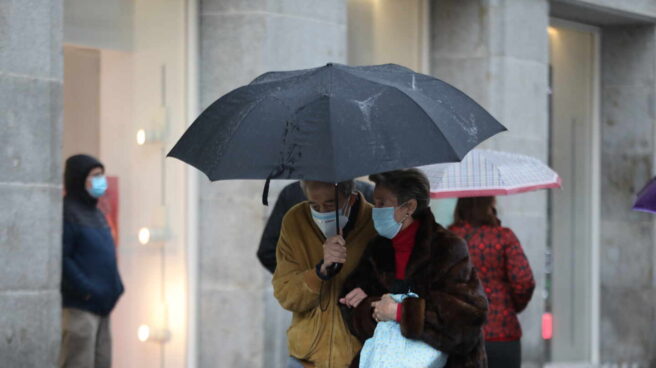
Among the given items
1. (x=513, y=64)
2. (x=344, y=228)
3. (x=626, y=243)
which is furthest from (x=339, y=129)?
(x=626, y=243)

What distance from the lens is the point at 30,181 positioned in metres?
7.15

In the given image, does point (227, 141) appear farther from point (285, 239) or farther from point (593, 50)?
point (593, 50)

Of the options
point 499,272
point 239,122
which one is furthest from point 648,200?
point 239,122

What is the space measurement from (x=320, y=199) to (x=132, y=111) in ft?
13.2

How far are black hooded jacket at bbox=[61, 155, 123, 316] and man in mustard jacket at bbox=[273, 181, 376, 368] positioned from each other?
3.09 m

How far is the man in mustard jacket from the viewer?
5020 millimetres

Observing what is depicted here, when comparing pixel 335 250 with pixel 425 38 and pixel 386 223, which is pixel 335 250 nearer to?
pixel 386 223

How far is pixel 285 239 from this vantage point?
5184 mm

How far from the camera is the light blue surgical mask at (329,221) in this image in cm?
502

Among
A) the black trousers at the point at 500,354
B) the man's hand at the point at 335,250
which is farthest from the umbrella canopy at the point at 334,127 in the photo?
the black trousers at the point at 500,354

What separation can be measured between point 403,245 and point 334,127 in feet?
2.47

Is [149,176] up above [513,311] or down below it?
above

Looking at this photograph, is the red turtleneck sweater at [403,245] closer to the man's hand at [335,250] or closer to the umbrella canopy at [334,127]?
the man's hand at [335,250]

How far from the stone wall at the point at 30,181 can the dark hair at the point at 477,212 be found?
2313 mm
